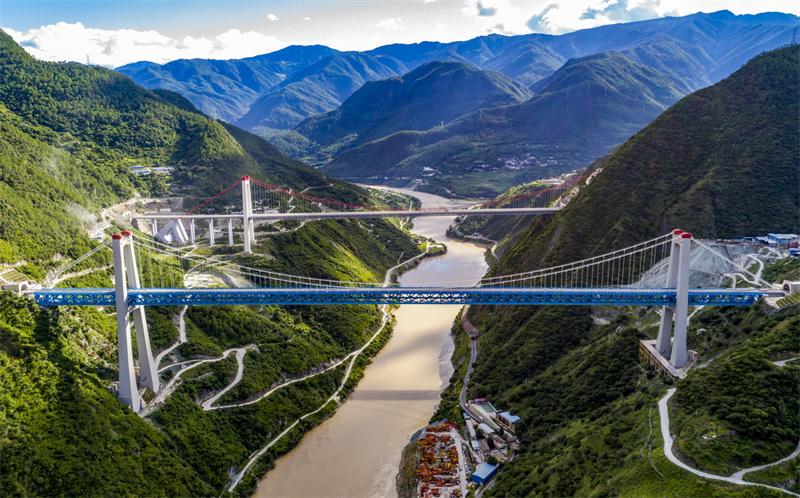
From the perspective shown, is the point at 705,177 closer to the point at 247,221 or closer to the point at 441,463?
the point at 441,463

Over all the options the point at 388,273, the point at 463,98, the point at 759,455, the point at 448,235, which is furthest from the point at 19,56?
the point at 463,98

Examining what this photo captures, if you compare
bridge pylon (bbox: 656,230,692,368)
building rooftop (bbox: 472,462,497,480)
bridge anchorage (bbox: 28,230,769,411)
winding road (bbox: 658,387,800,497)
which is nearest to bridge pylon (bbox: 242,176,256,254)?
bridge anchorage (bbox: 28,230,769,411)

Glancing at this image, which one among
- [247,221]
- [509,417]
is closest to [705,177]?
[509,417]

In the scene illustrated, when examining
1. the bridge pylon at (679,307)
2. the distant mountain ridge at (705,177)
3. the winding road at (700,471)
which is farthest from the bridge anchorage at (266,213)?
the winding road at (700,471)

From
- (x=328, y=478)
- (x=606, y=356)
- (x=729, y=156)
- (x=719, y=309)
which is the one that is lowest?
(x=328, y=478)

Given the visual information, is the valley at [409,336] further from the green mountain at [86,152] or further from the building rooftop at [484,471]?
the green mountain at [86,152]

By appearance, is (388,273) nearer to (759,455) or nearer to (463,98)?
(759,455)
